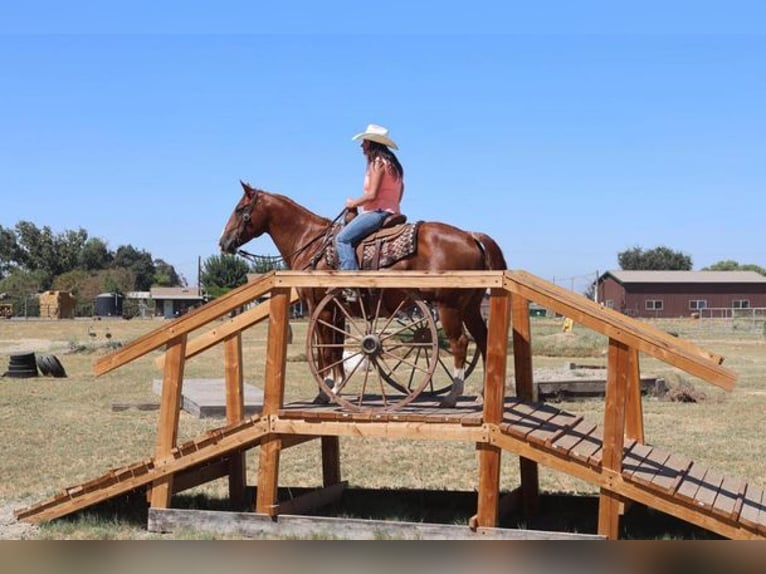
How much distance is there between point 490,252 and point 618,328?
2.04m

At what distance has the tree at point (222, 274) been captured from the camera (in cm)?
7606

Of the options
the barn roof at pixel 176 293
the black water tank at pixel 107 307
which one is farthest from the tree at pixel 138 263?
the black water tank at pixel 107 307

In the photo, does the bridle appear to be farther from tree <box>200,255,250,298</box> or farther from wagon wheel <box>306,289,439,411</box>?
tree <box>200,255,250,298</box>

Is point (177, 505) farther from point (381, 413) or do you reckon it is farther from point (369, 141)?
point (369, 141)

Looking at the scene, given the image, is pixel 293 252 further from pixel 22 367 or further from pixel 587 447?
pixel 22 367

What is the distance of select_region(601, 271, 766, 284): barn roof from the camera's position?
8244cm

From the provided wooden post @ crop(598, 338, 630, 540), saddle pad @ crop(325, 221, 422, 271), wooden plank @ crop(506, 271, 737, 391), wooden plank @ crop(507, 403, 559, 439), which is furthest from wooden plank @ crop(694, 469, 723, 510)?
saddle pad @ crop(325, 221, 422, 271)

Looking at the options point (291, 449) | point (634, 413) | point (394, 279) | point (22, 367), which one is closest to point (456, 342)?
point (394, 279)

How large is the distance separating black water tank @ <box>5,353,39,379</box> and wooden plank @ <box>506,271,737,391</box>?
18.1 m

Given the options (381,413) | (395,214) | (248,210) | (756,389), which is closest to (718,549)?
(381,413)

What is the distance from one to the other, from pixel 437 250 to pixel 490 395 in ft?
5.67

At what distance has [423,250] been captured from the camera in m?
7.98

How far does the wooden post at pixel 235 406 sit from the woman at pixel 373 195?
135 centimetres

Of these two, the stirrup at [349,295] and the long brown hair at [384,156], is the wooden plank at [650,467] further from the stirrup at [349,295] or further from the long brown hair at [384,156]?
the long brown hair at [384,156]
